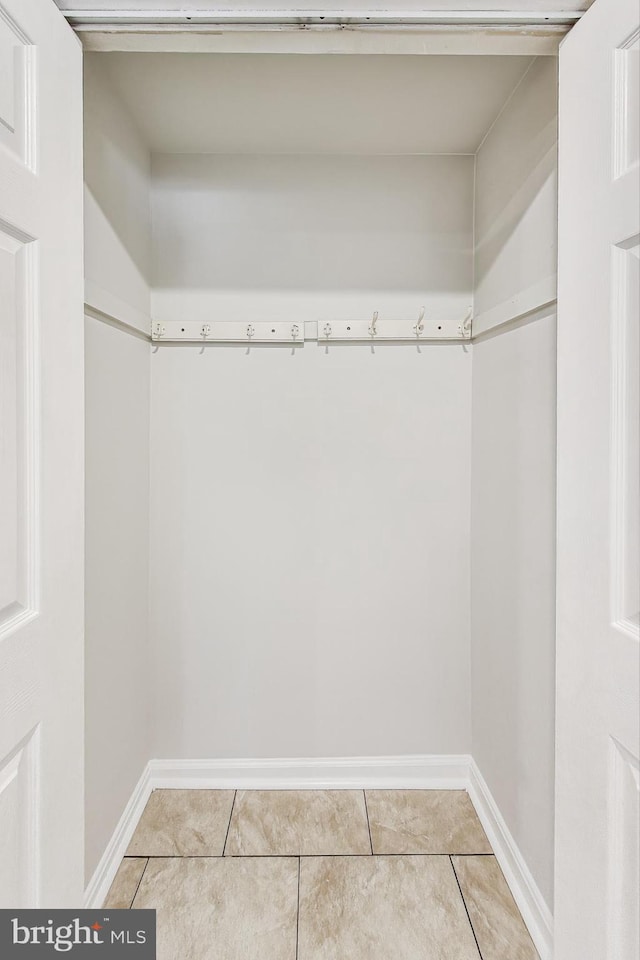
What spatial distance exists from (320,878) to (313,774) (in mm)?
507

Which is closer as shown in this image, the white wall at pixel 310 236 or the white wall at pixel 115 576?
the white wall at pixel 115 576

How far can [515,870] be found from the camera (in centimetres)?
183

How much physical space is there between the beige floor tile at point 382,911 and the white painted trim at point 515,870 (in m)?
0.17

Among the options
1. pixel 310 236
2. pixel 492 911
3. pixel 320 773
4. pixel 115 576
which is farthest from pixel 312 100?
pixel 492 911

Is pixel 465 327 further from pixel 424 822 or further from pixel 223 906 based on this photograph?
pixel 223 906

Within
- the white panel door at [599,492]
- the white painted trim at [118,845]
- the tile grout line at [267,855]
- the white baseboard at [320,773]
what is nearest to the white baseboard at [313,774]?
the white baseboard at [320,773]

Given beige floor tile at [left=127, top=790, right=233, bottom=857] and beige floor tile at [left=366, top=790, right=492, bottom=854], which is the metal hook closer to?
beige floor tile at [left=366, top=790, right=492, bottom=854]

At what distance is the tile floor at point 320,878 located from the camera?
5.41 feet

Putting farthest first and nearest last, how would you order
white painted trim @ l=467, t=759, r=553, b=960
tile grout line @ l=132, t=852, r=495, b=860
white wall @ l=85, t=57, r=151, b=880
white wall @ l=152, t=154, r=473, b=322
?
white wall @ l=152, t=154, r=473, b=322
tile grout line @ l=132, t=852, r=495, b=860
white wall @ l=85, t=57, r=151, b=880
white painted trim @ l=467, t=759, r=553, b=960

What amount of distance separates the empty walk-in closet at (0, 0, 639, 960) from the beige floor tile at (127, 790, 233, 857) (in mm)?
22

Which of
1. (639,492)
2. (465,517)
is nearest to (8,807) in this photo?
(639,492)

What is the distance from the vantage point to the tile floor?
5.41 ft

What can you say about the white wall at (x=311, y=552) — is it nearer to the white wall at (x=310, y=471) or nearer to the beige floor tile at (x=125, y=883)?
the white wall at (x=310, y=471)

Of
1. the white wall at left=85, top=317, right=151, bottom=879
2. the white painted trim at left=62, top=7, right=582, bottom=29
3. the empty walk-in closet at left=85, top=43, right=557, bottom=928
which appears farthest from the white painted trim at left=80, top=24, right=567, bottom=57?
the empty walk-in closet at left=85, top=43, right=557, bottom=928
